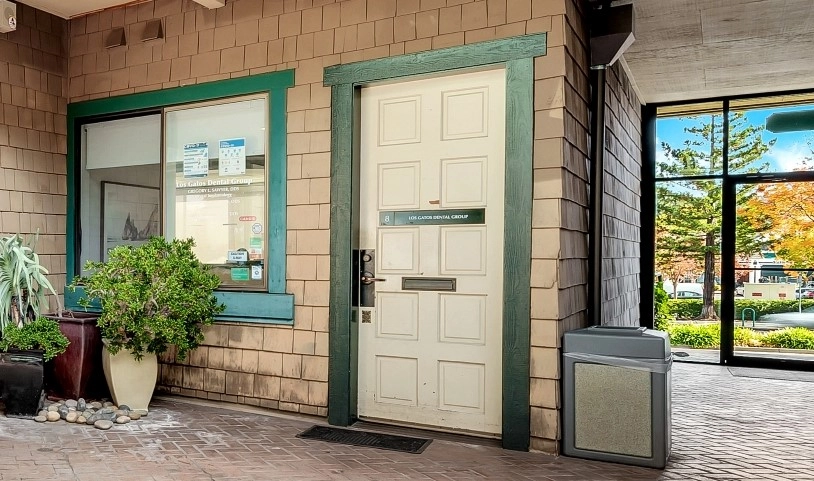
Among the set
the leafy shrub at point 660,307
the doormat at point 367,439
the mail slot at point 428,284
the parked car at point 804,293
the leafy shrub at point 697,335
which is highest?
the mail slot at point 428,284

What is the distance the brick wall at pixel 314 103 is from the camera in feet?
12.5

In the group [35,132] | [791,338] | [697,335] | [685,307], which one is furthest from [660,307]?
[35,132]

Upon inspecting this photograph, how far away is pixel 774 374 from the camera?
6.71 metres

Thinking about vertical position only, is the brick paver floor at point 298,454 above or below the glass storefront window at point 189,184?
below

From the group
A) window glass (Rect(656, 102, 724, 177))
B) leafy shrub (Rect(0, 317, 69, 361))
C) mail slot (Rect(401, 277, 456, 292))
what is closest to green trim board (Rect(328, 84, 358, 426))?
mail slot (Rect(401, 277, 456, 292))

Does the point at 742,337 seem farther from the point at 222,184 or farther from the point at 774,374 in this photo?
the point at 222,184

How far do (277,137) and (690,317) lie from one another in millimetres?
5545

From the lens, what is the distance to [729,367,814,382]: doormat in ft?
21.3

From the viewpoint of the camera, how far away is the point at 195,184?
514cm

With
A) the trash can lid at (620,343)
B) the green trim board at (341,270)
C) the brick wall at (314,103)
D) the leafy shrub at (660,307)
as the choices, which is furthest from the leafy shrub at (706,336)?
the green trim board at (341,270)

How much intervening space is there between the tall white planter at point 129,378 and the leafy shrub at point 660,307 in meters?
5.79

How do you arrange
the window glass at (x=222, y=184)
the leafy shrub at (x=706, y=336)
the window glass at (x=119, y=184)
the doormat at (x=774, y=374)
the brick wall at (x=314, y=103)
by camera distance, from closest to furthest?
1. the brick wall at (x=314, y=103)
2. the window glass at (x=222, y=184)
3. the window glass at (x=119, y=184)
4. the doormat at (x=774, y=374)
5. the leafy shrub at (x=706, y=336)

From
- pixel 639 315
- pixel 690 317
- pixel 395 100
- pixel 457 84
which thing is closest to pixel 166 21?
pixel 395 100

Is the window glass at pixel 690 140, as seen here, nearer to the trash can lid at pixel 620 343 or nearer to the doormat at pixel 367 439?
the trash can lid at pixel 620 343
